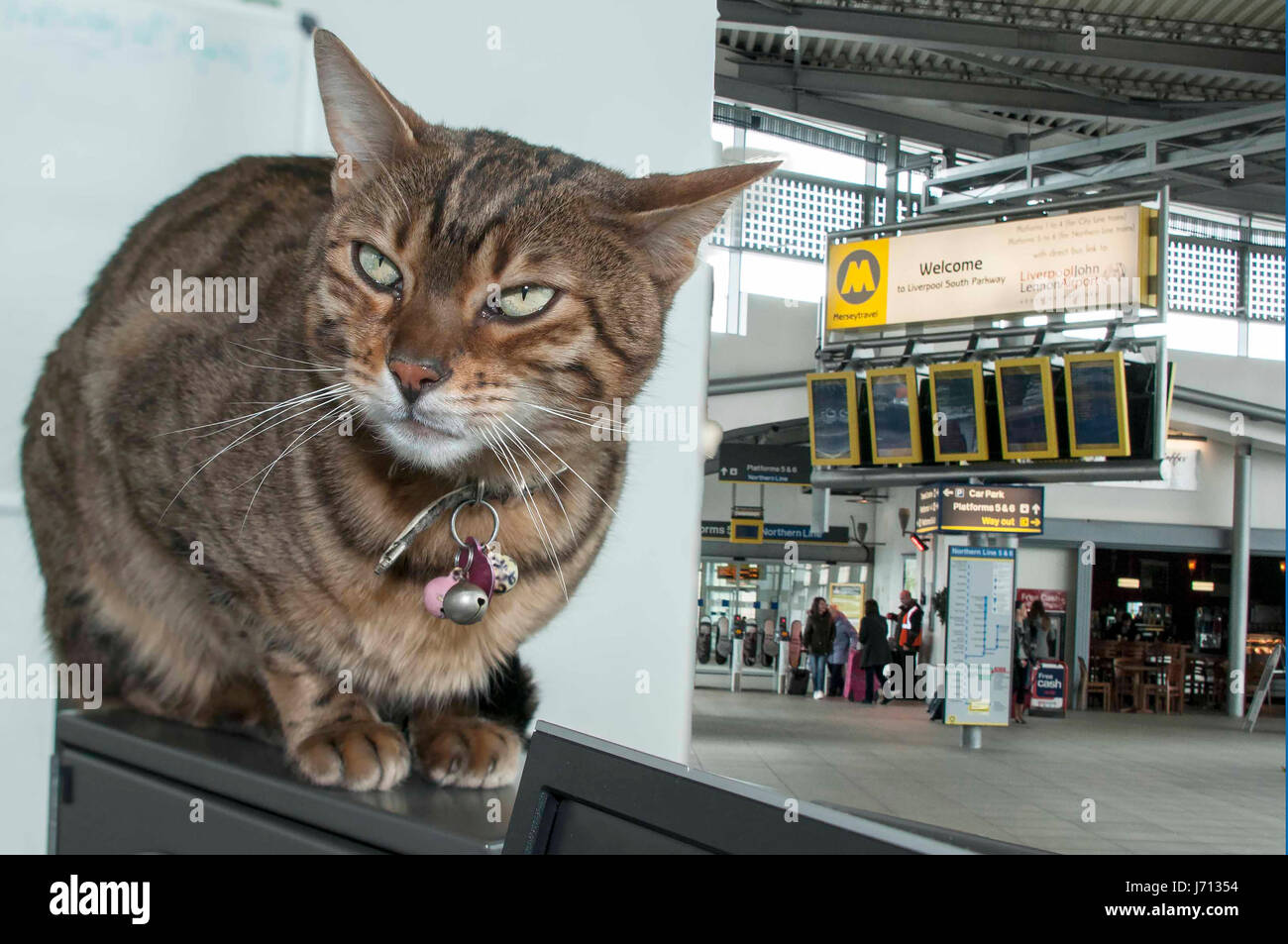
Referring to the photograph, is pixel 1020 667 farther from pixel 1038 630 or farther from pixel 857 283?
pixel 857 283

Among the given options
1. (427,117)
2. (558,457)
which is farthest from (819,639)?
(558,457)

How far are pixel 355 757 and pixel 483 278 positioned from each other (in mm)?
605

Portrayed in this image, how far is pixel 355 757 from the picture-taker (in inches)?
49.1

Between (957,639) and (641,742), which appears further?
(957,639)

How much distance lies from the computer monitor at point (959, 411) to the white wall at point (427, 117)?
6.94 metres

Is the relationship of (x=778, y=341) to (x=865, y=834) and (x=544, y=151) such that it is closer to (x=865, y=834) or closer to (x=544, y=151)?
(x=544, y=151)

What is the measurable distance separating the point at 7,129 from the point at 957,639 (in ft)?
28.3

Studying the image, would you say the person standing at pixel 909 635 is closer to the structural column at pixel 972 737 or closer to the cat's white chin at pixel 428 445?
the structural column at pixel 972 737

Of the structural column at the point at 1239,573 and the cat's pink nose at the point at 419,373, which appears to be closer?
the cat's pink nose at the point at 419,373

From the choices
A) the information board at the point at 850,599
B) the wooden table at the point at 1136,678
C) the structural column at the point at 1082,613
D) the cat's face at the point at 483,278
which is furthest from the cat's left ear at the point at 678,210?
the information board at the point at 850,599

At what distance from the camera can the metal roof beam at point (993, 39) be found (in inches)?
311

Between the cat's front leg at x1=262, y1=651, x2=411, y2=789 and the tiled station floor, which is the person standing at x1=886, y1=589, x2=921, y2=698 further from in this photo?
the cat's front leg at x1=262, y1=651, x2=411, y2=789
